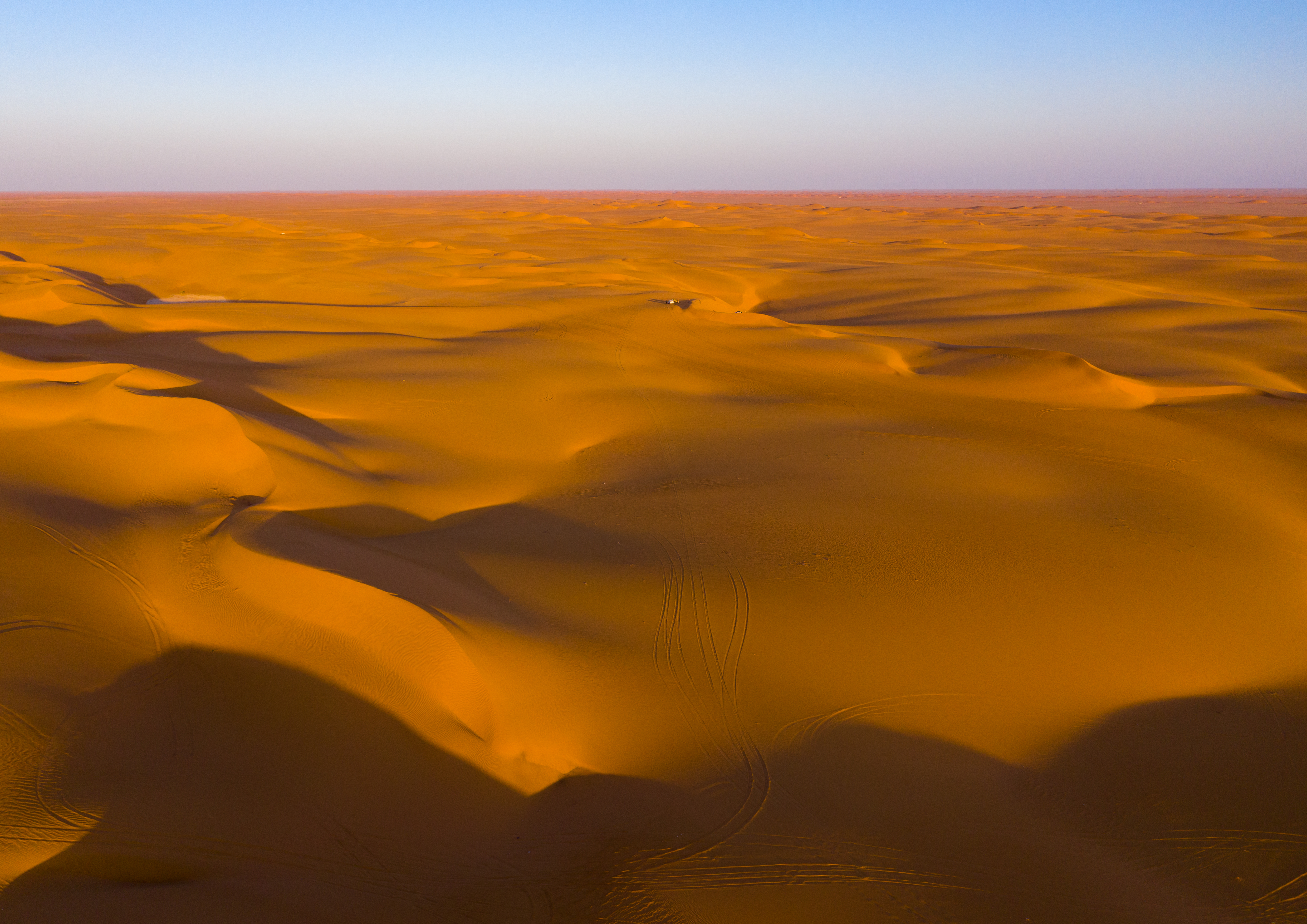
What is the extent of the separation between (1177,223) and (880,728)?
5949cm

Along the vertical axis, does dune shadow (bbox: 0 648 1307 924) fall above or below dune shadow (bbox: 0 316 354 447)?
below

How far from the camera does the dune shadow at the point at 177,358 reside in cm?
869

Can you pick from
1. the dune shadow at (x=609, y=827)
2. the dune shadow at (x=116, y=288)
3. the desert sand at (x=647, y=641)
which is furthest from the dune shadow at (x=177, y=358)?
the dune shadow at (x=116, y=288)

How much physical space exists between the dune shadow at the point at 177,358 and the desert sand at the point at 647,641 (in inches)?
5.3

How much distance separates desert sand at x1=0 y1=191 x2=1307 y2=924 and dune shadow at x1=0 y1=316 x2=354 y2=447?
0.44 feet

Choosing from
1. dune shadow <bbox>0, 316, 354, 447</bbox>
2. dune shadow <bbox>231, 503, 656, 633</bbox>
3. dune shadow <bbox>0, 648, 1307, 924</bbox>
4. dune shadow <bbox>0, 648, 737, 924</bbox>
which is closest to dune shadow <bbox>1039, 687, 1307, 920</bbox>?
dune shadow <bbox>0, 648, 1307, 924</bbox>

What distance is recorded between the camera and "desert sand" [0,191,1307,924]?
126 inches

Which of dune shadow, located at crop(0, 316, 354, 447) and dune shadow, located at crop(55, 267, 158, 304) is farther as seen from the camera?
dune shadow, located at crop(55, 267, 158, 304)

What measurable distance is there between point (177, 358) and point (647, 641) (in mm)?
10591

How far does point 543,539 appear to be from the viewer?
248 inches

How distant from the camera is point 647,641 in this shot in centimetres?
491

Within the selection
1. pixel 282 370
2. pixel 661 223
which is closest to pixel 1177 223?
pixel 661 223

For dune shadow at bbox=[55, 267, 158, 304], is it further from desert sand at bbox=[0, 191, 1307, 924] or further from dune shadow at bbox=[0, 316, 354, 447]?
desert sand at bbox=[0, 191, 1307, 924]

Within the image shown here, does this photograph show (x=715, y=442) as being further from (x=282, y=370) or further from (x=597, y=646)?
(x=282, y=370)
